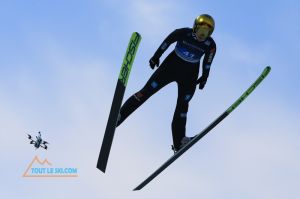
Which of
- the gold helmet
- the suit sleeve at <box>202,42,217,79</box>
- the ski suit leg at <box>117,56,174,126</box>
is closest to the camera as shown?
the gold helmet

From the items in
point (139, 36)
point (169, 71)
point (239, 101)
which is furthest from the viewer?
point (239, 101)

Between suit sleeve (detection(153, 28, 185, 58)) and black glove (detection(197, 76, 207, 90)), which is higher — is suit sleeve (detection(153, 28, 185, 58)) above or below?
above

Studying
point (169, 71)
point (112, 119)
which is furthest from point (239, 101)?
point (112, 119)

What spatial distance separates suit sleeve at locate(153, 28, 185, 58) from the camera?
10.9m

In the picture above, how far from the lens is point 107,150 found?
10281 mm

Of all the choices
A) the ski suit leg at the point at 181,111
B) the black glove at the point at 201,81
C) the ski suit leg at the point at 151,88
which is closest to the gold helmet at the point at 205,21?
the ski suit leg at the point at 151,88

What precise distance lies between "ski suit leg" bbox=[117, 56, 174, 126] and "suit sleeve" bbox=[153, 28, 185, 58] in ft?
0.89

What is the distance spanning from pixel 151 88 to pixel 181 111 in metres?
0.83

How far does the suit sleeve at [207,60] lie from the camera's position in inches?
438

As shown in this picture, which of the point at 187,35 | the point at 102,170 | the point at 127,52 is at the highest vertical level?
the point at 187,35

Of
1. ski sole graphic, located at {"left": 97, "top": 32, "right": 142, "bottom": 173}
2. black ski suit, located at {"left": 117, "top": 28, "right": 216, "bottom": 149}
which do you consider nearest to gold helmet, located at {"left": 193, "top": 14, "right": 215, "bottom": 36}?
black ski suit, located at {"left": 117, "top": 28, "right": 216, "bottom": 149}

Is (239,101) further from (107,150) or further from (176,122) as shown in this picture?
(107,150)

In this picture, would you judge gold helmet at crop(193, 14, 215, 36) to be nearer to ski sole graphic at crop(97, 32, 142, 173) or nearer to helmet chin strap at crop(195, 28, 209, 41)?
helmet chin strap at crop(195, 28, 209, 41)

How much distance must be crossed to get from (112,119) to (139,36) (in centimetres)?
172
